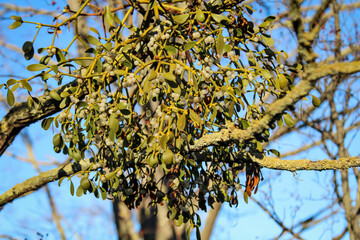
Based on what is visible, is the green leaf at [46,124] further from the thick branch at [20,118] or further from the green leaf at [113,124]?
the thick branch at [20,118]

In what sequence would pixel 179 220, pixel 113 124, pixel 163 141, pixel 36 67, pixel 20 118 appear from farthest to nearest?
pixel 20 118 < pixel 179 220 < pixel 36 67 < pixel 113 124 < pixel 163 141

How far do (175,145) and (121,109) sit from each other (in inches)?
8.4

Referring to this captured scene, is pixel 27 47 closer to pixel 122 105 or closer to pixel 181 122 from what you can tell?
pixel 122 105

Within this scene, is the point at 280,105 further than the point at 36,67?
No

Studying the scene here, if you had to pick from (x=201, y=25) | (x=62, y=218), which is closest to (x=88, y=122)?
(x=201, y=25)

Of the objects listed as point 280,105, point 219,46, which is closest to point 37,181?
point 219,46

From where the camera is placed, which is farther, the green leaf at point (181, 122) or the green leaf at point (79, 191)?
the green leaf at point (79, 191)

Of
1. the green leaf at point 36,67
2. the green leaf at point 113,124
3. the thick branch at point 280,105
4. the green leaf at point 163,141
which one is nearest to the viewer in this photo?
the thick branch at point 280,105

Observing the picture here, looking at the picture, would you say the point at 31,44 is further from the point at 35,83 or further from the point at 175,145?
the point at 35,83

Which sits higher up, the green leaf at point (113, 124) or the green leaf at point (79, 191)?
the green leaf at point (113, 124)

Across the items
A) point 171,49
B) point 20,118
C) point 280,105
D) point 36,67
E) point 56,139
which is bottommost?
point 280,105

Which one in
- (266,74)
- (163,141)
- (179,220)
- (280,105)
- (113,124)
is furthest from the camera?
(179,220)

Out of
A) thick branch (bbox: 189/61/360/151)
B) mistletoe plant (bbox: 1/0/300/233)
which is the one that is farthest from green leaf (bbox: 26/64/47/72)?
thick branch (bbox: 189/61/360/151)

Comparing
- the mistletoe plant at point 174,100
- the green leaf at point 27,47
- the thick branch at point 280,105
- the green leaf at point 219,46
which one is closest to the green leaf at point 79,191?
the mistletoe plant at point 174,100
